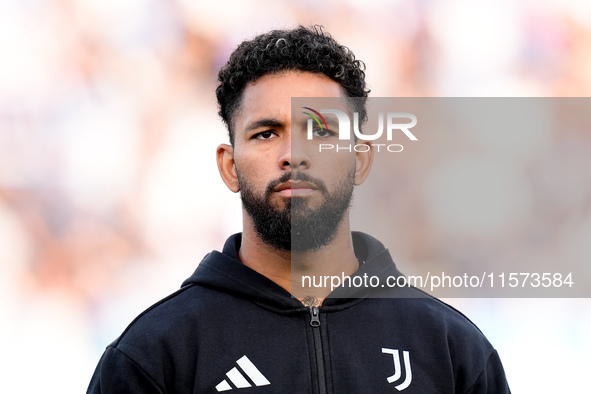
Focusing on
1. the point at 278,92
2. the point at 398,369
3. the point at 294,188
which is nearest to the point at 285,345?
the point at 398,369

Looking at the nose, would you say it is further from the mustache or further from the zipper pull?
the zipper pull

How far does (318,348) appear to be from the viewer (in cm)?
278

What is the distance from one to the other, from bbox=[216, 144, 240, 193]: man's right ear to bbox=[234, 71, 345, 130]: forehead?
14 cm

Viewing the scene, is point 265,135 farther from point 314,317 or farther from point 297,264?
point 314,317

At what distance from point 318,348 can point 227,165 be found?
3.10ft

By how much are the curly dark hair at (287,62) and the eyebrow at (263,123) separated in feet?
0.77

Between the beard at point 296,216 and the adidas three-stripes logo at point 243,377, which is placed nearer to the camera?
the adidas three-stripes logo at point 243,377

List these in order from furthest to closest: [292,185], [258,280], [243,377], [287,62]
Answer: [287,62] < [258,280] < [292,185] < [243,377]

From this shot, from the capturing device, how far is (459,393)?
115 inches

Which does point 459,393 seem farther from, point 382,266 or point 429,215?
point 429,215

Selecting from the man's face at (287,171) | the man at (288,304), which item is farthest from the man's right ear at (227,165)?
the man's face at (287,171)

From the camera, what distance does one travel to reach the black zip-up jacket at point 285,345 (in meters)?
2.71

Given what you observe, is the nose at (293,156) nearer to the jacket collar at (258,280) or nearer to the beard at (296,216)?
the beard at (296,216)

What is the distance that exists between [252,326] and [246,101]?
980mm
